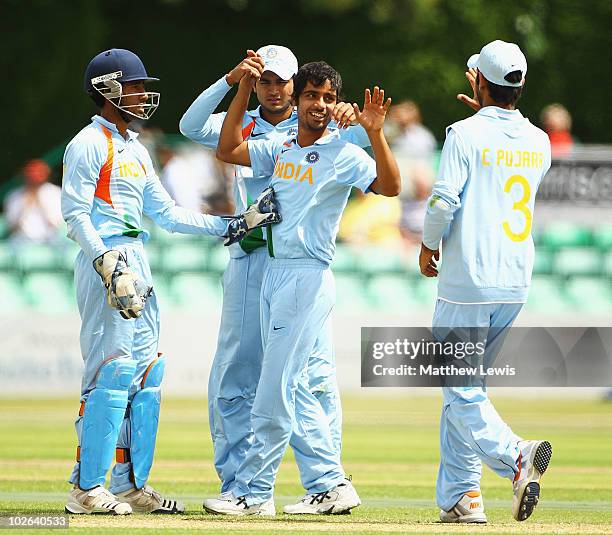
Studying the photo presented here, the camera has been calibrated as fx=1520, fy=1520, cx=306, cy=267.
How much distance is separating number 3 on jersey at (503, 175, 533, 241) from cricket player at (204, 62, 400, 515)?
1.73ft

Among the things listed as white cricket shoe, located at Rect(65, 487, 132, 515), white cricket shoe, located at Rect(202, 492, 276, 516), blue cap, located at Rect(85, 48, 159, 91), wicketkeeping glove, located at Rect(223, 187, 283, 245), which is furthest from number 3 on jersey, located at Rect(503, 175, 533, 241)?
white cricket shoe, located at Rect(65, 487, 132, 515)

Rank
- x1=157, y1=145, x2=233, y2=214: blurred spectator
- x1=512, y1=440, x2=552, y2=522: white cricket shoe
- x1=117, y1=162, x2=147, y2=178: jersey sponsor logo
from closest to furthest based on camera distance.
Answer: x1=512, y1=440, x2=552, y2=522: white cricket shoe < x1=117, y1=162, x2=147, y2=178: jersey sponsor logo < x1=157, y1=145, x2=233, y2=214: blurred spectator

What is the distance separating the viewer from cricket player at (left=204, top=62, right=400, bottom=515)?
7098 mm

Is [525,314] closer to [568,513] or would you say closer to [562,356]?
[562,356]

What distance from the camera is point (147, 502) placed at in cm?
739

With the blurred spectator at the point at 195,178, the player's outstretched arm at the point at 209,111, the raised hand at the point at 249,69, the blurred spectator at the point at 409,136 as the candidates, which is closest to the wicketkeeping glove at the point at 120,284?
the player's outstretched arm at the point at 209,111

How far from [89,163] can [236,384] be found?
1.38m

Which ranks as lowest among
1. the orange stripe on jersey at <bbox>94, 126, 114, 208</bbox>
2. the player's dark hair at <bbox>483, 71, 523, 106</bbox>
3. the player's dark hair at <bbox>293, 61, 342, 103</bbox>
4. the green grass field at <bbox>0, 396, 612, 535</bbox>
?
the green grass field at <bbox>0, 396, 612, 535</bbox>

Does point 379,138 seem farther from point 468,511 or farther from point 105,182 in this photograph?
point 468,511

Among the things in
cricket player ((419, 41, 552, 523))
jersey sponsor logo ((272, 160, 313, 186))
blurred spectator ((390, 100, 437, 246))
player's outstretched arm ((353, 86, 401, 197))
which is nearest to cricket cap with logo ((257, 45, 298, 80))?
jersey sponsor logo ((272, 160, 313, 186))

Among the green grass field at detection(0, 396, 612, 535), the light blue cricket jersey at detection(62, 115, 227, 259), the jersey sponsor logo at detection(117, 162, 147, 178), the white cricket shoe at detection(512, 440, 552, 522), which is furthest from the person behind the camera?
the jersey sponsor logo at detection(117, 162, 147, 178)

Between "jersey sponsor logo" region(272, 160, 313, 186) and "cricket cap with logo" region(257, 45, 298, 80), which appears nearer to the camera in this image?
"jersey sponsor logo" region(272, 160, 313, 186)

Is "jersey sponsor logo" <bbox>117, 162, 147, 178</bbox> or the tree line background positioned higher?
the tree line background

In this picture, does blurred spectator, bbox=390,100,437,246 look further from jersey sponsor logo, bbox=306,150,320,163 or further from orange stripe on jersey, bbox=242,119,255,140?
jersey sponsor logo, bbox=306,150,320,163
